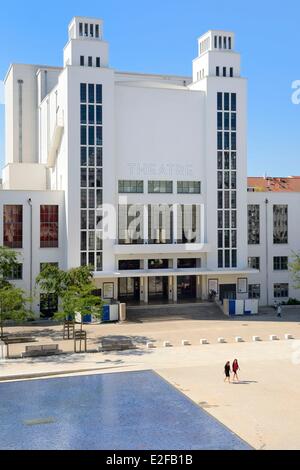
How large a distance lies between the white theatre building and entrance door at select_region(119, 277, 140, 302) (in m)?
0.09

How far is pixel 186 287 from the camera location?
52844mm

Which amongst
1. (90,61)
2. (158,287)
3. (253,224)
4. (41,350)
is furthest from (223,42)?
(41,350)

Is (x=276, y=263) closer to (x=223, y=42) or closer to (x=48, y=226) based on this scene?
(x=223, y=42)

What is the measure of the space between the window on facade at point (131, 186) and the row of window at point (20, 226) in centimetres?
576

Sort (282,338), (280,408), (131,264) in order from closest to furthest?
(280,408), (282,338), (131,264)

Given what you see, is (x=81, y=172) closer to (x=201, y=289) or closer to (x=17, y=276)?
(x=17, y=276)

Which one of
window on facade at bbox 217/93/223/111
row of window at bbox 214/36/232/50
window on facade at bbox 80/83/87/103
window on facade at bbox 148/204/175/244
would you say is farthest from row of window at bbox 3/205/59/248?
→ row of window at bbox 214/36/232/50

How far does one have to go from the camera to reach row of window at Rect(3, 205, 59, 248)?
47000 millimetres

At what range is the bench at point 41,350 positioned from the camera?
3362cm

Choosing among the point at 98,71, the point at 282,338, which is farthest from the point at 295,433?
the point at 98,71

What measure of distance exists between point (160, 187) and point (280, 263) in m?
14.1

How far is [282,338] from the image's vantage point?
38625 millimetres

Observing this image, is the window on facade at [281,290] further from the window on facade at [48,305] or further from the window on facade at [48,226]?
the window on facade at [48,226]
